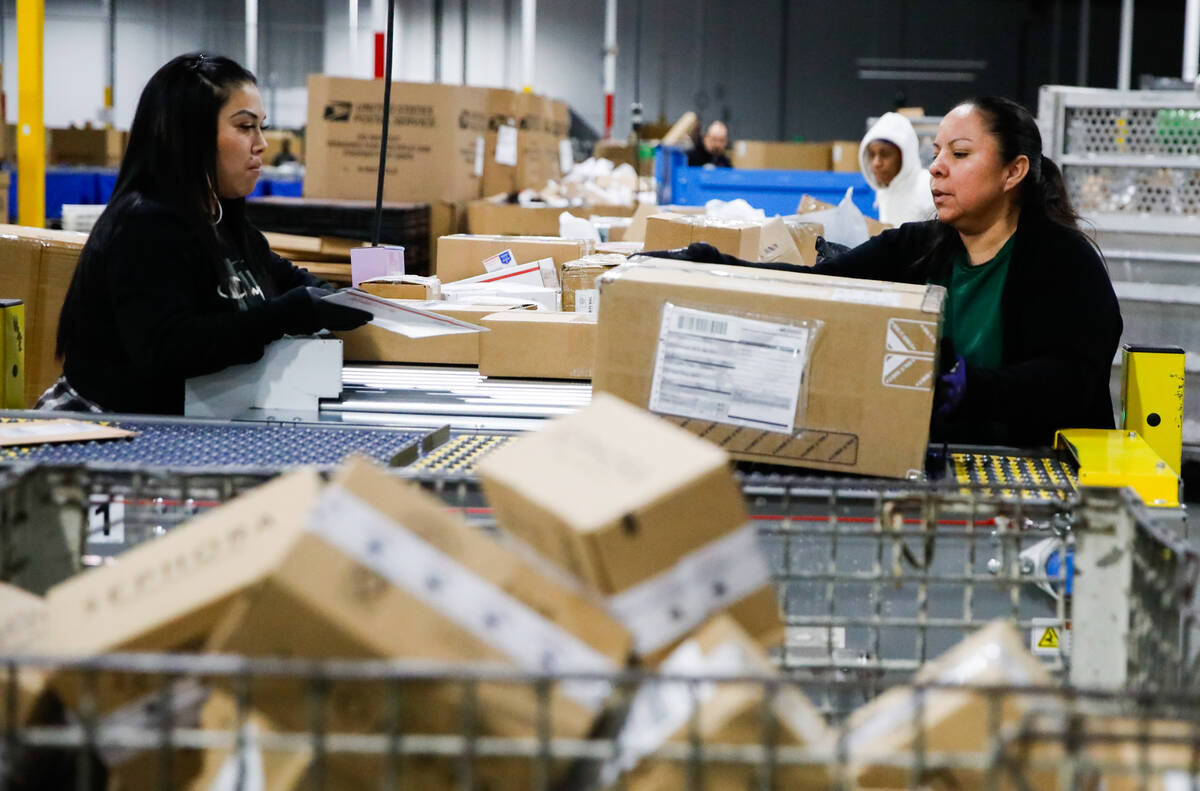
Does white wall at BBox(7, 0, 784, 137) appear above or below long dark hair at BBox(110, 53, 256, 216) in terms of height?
above

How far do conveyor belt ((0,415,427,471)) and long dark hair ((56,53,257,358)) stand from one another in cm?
55

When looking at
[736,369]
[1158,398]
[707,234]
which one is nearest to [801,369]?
[736,369]

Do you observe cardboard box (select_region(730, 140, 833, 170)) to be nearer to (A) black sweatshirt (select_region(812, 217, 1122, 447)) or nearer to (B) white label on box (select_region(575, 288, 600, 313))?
(B) white label on box (select_region(575, 288, 600, 313))

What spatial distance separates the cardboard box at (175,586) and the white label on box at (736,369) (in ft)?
2.54

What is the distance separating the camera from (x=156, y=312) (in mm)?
2277

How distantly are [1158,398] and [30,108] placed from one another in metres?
4.88

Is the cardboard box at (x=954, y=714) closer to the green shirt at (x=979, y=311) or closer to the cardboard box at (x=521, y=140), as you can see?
the green shirt at (x=979, y=311)

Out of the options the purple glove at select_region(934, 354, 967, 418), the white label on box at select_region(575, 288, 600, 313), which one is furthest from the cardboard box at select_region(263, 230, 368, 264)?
the purple glove at select_region(934, 354, 967, 418)

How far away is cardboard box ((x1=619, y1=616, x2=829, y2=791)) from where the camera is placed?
0.88 metres

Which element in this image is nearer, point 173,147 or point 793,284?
point 793,284

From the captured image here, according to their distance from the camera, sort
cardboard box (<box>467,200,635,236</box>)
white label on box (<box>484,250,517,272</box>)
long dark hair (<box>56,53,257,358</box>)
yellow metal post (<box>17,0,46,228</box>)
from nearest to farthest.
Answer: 1. long dark hair (<box>56,53,257,358</box>)
2. white label on box (<box>484,250,517,272</box>)
3. yellow metal post (<box>17,0,46,228</box>)
4. cardboard box (<box>467,200,635,236</box>)

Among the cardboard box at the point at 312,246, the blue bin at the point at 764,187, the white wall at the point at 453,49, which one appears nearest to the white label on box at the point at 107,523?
the cardboard box at the point at 312,246

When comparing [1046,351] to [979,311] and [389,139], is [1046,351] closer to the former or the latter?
[979,311]

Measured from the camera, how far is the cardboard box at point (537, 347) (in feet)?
8.60
